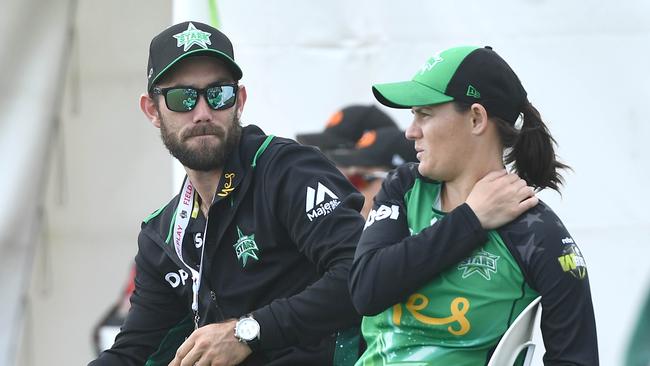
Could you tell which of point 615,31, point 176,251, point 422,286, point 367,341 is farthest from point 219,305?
point 615,31

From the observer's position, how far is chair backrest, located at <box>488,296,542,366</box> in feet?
9.69

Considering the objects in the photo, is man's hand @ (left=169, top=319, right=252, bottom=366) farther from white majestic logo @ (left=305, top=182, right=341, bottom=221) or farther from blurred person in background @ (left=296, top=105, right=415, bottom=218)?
blurred person in background @ (left=296, top=105, right=415, bottom=218)

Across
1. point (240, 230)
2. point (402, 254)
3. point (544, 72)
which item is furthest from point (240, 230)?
point (544, 72)

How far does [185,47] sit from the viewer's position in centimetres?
357

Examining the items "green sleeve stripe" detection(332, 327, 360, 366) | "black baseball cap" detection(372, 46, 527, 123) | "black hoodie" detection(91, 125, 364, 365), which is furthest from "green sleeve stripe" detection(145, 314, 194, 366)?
"black baseball cap" detection(372, 46, 527, 123)

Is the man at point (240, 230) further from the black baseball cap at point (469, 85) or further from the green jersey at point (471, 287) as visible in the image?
the black baseball cap at point (469, 85)

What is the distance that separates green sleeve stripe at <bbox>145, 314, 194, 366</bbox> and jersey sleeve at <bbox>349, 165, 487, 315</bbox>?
868 mm

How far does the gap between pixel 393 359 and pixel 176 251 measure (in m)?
0.87

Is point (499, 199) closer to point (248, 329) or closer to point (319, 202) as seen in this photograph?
point (319, 202)

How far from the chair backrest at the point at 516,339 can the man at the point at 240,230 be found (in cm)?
59

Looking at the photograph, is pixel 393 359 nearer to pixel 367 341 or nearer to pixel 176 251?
pixel 367 341

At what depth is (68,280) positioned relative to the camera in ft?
24.3

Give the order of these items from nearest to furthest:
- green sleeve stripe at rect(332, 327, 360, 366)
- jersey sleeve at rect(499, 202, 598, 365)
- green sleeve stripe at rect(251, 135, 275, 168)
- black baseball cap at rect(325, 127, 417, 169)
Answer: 1. jersey sleeve at rect(499, 202, 598, 365)
2. green sleeve stripe at rect(332, 327, 360, 366)
3. green sleeve stripe at rect(251, 135, 275, 168)
4. black baseball cap at rect(325, 127, 417, 169)

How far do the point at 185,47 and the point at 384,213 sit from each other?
0.80 m
